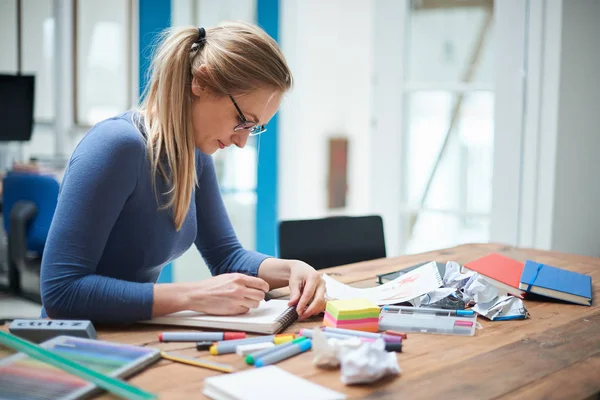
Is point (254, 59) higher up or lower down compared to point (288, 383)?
higher up

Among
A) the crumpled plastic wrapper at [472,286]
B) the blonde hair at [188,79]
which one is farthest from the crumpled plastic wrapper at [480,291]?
the blonde hair at [188,79]

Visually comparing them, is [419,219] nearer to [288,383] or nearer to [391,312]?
[391,312]

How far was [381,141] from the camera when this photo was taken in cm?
356

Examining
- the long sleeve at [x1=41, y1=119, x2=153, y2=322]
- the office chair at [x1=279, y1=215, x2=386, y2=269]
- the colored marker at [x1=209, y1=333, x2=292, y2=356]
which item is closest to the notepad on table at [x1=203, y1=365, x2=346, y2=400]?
the colored marker at [x1=209, y1=333, x2=292, y2=356]

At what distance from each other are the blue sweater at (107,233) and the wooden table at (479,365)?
7 centimetres

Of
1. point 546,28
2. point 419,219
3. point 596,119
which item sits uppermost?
point 546,28

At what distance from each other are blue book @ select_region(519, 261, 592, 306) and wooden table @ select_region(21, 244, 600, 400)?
7 cm

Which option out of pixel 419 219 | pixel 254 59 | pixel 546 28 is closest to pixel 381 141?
pixel 419 219

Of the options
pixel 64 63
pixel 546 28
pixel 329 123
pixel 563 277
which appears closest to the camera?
pixel 563 277

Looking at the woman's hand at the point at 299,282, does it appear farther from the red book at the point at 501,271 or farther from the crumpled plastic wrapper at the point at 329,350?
the red book at the point at 501,271

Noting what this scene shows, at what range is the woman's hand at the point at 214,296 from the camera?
1299 mm

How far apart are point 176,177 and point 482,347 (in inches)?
27.9

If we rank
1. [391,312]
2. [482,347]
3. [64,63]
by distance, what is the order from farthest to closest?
[64,63], [391,312], [482,347]

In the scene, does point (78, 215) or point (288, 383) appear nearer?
point (288, 383)
